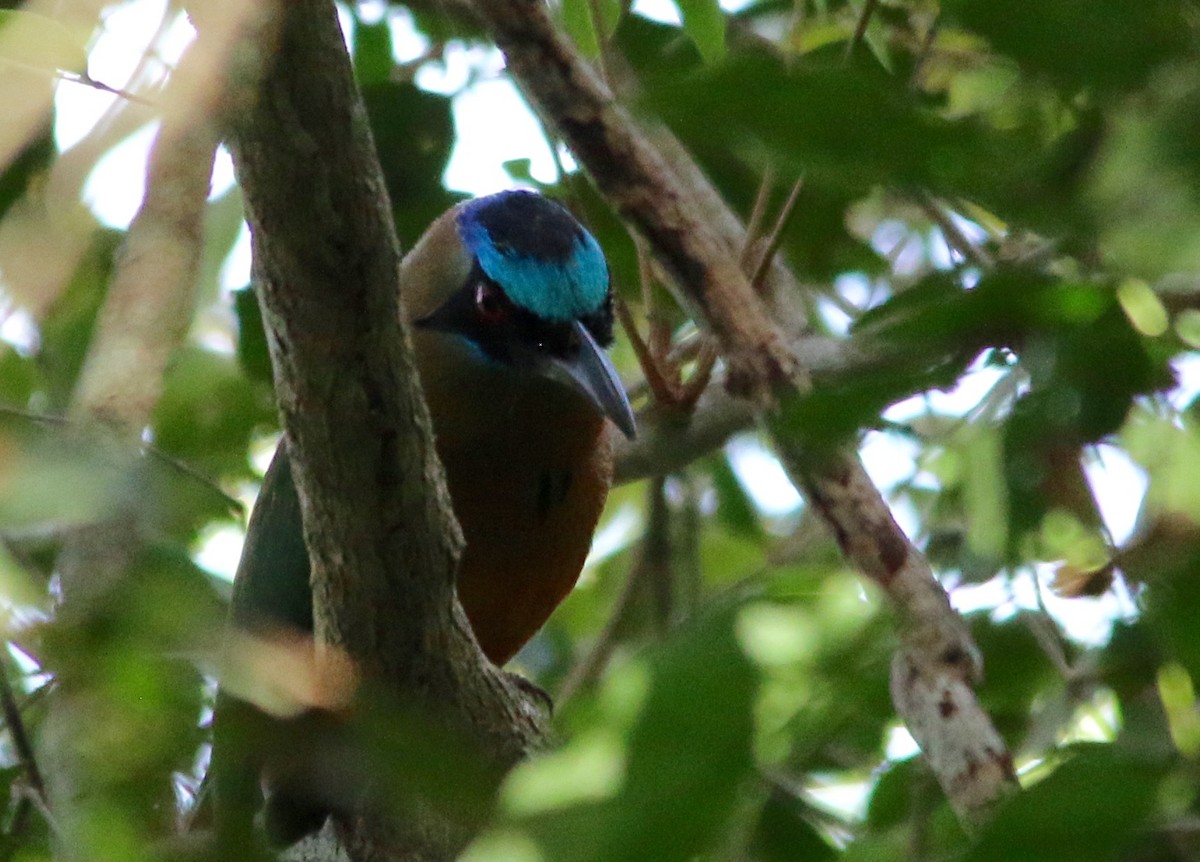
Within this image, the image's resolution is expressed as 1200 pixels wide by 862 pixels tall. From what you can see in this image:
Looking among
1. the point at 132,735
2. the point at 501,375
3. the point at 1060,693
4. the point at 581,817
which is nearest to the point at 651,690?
the point at 581,817

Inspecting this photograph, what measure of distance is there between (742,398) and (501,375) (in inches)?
56.1

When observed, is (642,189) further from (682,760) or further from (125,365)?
(682,760)

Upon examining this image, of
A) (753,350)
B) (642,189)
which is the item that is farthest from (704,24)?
(753,350)

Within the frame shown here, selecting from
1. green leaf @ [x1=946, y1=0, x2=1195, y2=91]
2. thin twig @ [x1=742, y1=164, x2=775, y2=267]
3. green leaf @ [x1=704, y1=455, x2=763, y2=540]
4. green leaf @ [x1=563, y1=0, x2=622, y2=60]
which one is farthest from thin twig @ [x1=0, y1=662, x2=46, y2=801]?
green leaf @ [x1=704, y1=455, x2=763, y2=540]

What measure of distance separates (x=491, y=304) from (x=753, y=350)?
1.41 m

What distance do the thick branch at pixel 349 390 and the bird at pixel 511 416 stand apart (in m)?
1.00

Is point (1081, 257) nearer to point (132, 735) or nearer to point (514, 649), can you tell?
point (132, 735)

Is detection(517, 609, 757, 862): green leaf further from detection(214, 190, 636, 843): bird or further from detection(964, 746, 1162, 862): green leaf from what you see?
detection(214, 190, 636, 843): bird

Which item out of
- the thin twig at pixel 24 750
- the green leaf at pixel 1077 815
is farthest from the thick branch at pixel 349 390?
the green leaf at pixel 1077 815

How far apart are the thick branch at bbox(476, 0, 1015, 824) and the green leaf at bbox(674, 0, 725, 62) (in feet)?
0.68

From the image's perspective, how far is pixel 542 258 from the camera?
4.04m

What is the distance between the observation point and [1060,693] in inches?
89.7

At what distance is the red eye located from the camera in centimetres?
408

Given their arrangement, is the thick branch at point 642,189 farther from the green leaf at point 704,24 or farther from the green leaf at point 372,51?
the green leaf at point 372,51
